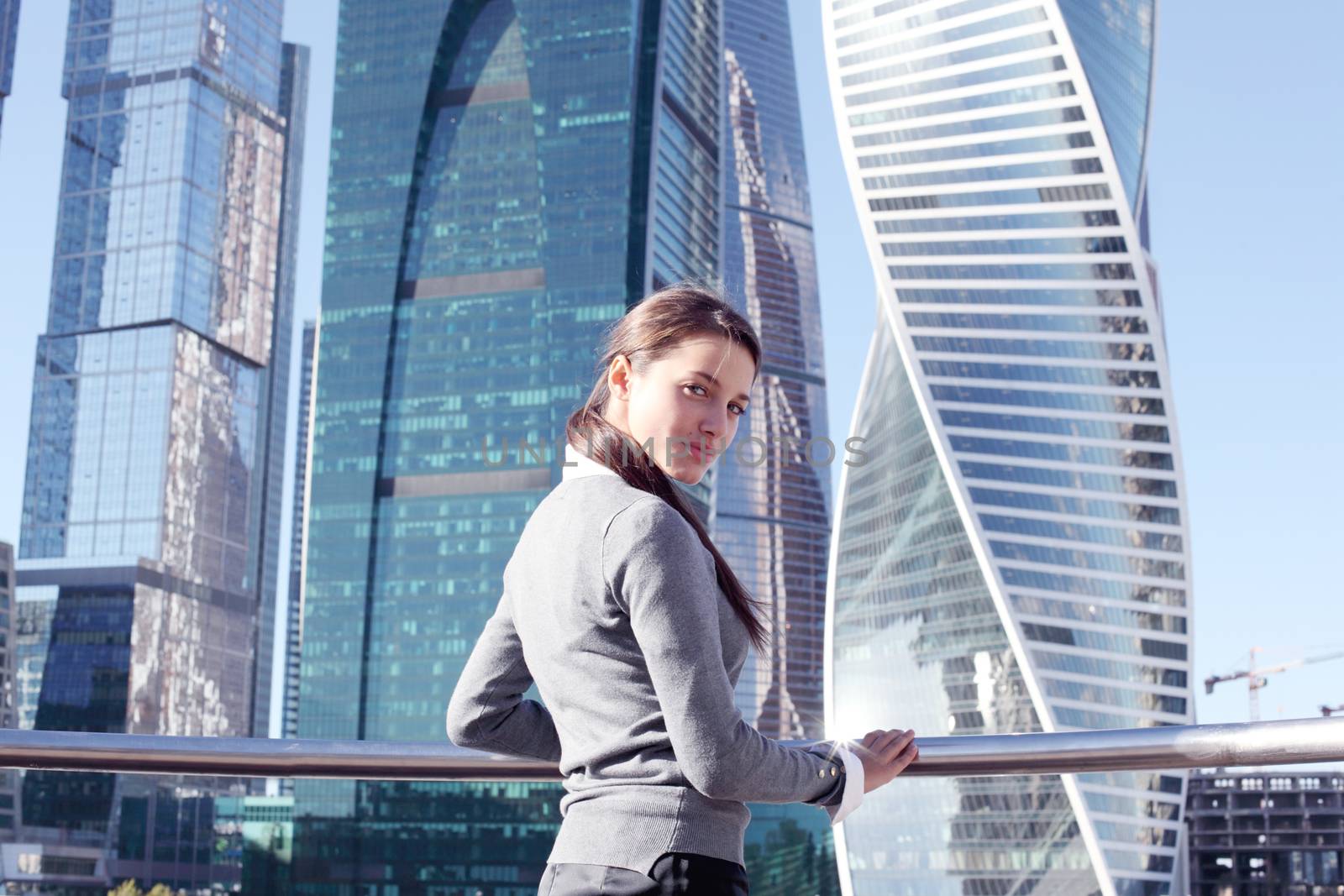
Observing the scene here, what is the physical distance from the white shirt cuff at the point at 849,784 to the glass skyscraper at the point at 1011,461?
6123cm

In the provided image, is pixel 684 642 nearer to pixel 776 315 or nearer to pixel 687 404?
pixel 687 404

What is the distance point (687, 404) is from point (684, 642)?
0.39 metres

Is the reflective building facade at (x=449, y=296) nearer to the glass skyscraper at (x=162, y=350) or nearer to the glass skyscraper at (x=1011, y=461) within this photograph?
the glass skyscraper at (x=1011, y=461)

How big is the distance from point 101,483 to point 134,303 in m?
13.1

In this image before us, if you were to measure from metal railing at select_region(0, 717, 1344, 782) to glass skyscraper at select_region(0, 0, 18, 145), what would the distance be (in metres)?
68.3

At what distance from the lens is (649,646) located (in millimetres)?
1551

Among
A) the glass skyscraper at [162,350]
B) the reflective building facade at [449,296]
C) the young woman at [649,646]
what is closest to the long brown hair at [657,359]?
the young woman at [649,646]

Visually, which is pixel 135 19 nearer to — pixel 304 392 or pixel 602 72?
pixel 602 72

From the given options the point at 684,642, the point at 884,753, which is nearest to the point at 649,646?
the point at 684,642

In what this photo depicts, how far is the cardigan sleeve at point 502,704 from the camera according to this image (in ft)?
6.30

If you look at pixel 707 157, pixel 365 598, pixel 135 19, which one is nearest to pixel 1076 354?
pixel 707 157

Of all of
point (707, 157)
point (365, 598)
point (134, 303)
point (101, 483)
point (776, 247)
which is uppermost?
point (776, 247)

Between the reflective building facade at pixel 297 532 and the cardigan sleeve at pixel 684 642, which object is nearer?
the cardigan sleeve at pixel 684 642

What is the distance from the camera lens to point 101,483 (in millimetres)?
99438
